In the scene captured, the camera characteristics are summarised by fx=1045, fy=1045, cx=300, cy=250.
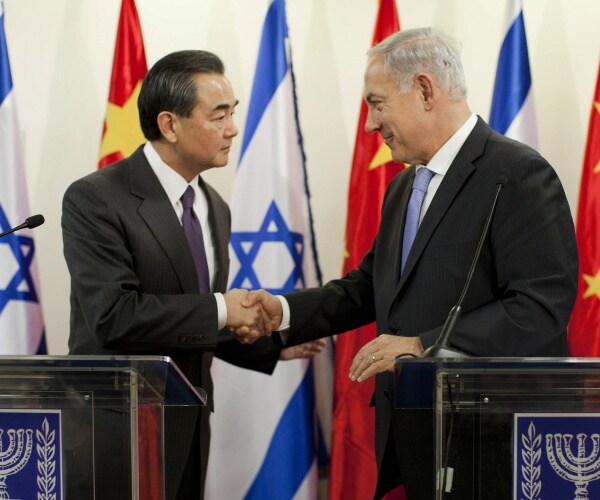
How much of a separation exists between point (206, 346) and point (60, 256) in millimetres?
1625

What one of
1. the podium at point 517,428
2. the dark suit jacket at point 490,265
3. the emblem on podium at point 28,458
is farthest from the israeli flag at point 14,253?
the podium at point 517,428

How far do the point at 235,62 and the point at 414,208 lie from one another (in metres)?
1.75

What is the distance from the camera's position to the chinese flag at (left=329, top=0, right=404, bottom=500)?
417 cm

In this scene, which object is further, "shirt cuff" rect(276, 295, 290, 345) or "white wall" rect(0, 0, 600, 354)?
"white wall" rect(0, 0, 600, 354)

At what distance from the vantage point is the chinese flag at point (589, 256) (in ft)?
13.3

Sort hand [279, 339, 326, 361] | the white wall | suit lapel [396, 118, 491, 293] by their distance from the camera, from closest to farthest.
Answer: suit lapel [396, 118, 491, 293], hand [279, 339, 326, 361], the white wall

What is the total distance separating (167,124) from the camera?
3475 mm

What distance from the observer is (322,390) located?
440 centimetres

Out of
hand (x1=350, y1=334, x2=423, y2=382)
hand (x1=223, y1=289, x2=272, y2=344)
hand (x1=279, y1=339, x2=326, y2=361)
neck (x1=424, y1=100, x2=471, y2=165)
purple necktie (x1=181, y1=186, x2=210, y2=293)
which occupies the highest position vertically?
neck (x1=424, y1=100, x2=471, y2=165)

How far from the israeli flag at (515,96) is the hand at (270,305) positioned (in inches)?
51.1

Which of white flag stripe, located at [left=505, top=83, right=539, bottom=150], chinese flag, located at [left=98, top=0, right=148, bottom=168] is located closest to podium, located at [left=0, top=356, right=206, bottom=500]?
chinese flag, located at [left=98, top=0, right=148, bottom=168]

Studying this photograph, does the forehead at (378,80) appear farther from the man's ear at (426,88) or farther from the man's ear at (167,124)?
the man's ear at (167,124)

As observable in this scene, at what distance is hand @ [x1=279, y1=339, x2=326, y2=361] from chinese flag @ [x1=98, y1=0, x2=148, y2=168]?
3.71 feet

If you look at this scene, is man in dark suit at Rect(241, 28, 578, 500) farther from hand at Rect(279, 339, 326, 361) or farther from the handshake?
hand at Rect(279, 339, 326, 361)
